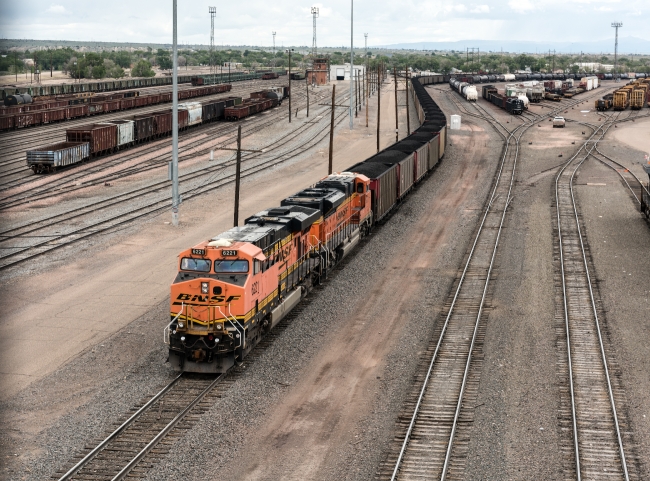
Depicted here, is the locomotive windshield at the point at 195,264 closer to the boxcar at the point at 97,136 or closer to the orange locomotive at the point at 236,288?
the orange locomotive at the point at 236,288

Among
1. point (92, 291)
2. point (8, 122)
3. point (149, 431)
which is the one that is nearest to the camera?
point (149, 431)

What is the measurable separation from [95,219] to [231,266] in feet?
79.0

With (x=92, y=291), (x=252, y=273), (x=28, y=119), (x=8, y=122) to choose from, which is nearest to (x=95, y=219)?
(x=92, y=291)

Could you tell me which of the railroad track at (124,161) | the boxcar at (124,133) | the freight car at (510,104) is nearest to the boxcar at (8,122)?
the boxcar at (124,133)

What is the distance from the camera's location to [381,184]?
40.7m

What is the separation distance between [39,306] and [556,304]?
18708 millimetres

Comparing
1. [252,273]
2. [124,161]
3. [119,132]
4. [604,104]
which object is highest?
[604,104]

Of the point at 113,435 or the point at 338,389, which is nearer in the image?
the point at 113,435

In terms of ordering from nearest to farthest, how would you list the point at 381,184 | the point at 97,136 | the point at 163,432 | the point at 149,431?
1. the point at 163,432
2. the point at 149,431
3. the point at 381,184
4. the point at 97,136

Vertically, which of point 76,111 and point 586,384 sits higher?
point 76,111

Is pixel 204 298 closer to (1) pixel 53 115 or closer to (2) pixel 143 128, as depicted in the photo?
(2) pixel 143 128

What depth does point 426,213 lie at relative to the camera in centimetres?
4634

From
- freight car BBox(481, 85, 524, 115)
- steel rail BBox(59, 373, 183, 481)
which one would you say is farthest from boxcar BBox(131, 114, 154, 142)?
steel rail BBox(59, 373, 183, 481)

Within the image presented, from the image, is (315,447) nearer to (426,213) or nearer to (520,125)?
(426,213)
